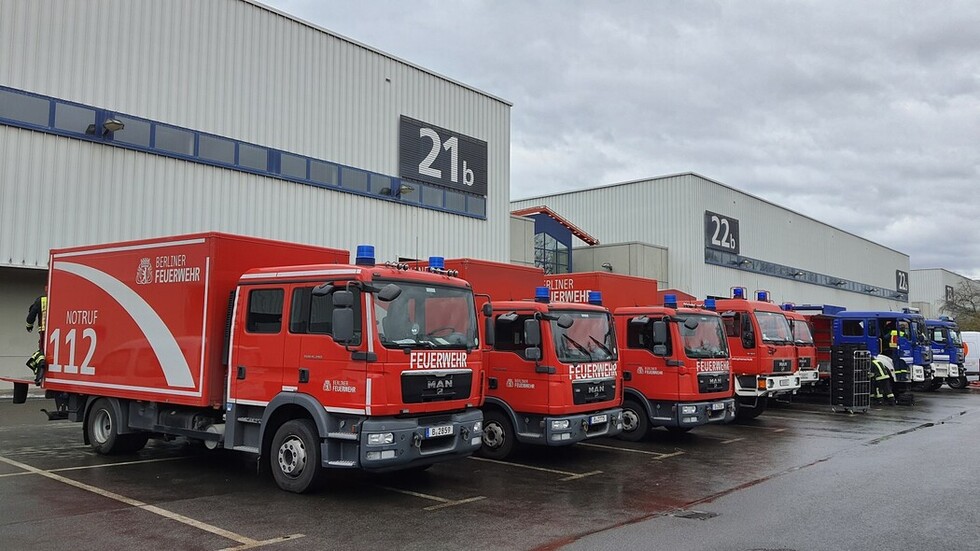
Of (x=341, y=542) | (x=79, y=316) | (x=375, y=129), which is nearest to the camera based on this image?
(x=341, y=542)

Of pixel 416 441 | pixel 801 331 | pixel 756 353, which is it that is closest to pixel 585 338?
pixel 416 441

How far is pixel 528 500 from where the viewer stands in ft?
25.9

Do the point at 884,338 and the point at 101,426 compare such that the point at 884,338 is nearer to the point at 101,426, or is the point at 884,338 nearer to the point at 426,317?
the point at 426,317

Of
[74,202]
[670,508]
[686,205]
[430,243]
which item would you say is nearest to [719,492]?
[670,508]

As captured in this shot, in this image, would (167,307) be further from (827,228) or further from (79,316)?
(827,228)

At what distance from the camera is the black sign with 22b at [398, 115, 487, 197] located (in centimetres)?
2441

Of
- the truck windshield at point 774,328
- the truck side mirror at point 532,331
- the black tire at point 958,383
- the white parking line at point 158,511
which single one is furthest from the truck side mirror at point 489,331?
the black tire at point 958,383

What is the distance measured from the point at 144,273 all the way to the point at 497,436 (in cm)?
527

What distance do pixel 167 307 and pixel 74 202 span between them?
10.3 metres

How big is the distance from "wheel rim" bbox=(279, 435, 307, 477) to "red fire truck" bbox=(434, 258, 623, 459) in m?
2.77

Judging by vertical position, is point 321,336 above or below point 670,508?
above

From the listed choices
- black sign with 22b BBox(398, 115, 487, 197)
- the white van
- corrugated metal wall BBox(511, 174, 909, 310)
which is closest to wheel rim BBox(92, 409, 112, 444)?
black sign with 22b BBox(398, 115, 487, 197)

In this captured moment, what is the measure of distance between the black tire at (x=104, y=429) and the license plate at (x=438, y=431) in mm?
4846

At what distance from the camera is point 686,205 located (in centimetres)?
3856
